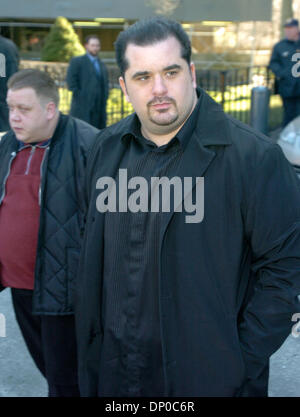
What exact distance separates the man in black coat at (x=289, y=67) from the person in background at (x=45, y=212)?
7.01m

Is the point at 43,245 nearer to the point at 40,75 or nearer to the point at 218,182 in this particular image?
the point at 40,75

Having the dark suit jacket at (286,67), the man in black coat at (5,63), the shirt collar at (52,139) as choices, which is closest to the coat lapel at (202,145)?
the shirt collar at (52,139)

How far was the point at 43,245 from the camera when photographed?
9.65 feet

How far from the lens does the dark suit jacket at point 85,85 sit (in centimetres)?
956

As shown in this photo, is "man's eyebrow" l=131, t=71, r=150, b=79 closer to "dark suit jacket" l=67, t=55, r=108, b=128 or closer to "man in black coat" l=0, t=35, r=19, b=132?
"man in black coat" l=0, t=35, r=19, b=132

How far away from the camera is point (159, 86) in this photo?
206 cm
